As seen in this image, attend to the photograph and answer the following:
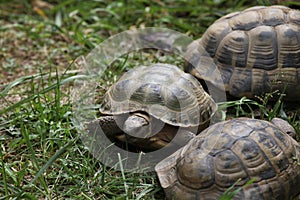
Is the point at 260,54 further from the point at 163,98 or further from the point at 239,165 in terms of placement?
the point at 239,165

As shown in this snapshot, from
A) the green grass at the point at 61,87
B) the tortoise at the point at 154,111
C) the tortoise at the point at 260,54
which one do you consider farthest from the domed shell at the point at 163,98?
the tortoise at the point at 260,54

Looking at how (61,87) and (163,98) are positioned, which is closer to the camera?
(163,98)

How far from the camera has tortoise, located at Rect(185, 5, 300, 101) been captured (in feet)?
11.3

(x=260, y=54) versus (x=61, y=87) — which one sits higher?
(x=260, y=54)

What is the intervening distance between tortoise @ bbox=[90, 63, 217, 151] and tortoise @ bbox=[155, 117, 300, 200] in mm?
409

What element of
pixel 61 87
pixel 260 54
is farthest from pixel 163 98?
pixel 61 87

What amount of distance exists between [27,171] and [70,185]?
0.29 metres

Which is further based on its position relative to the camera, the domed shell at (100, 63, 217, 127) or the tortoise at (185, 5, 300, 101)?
the tortoise at (185, 5, 300, 101)

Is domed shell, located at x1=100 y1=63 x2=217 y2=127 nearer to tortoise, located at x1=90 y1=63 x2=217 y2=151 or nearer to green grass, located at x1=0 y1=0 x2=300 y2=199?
tortoise, located at x1=90 y1=63 x2=217 y2=151

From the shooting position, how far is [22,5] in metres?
5.59

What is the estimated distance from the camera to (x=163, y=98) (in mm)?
2957

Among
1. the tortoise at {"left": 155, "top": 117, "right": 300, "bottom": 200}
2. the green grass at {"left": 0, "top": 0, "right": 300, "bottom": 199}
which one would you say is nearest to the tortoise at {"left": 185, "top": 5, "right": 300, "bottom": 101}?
the green grass at {"left": 0, "top": 0, "right": 300, "bottom": 199}

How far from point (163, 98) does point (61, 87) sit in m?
1.24

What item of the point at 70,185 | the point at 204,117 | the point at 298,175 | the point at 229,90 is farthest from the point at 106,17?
the point at 298,175
